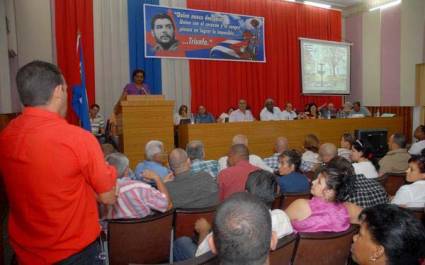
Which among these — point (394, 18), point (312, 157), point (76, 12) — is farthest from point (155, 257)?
point (394, 18)

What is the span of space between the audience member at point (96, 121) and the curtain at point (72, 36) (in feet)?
1.21

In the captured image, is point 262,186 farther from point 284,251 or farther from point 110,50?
point 110,50

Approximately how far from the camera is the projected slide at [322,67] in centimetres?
957

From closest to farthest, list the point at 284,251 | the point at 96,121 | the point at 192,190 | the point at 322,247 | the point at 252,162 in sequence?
the point at 284,251, the point at 322,247, the point at 192,190, the point at 252,162, the point at 96,121

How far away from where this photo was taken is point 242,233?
3.09 feet

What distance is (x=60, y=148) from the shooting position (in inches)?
47.7

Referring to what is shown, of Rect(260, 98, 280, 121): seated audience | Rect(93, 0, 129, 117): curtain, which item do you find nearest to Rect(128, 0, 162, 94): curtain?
Rect(93, 0, 129, 117): curtain

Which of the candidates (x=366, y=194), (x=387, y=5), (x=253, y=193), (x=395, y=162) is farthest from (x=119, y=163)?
(x=387, y=5)

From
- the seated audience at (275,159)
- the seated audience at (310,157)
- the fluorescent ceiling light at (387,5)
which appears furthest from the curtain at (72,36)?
the fluorescent ceiling light at (387,5)

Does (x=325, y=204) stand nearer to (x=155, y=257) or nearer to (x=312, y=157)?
(x=155, y=257)

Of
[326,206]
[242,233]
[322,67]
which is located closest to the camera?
[242,233]

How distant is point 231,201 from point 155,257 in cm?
133

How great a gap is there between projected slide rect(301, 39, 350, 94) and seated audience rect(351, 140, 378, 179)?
633 centimetres

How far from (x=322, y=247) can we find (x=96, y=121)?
18.8 feet
